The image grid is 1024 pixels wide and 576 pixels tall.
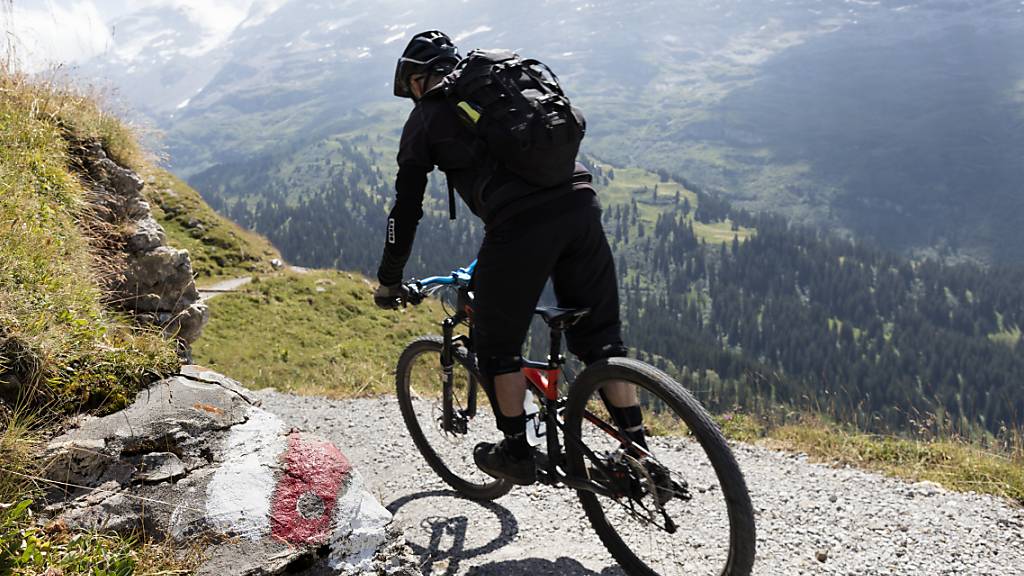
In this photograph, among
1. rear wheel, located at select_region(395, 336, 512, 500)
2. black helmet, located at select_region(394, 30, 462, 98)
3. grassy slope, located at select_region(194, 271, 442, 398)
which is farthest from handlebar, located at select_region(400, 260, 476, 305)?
grassy slope, located at select_region(194, 271, 442, 398)

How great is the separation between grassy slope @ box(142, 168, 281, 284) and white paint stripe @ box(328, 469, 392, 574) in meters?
25.6

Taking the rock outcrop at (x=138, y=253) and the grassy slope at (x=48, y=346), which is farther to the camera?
the rock outcrop at (x=138, y=253)

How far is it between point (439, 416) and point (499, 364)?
2089 millimetres

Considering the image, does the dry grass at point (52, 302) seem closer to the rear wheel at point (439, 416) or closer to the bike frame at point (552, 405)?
the rear wheel at point (439, 416)

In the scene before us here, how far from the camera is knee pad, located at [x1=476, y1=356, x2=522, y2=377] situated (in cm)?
453

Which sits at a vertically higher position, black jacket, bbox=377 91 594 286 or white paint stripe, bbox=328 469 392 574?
black jacket, bbox=377 91 594 286

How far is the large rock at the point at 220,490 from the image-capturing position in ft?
13.0

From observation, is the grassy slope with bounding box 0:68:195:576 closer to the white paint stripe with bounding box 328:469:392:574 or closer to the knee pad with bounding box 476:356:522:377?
the white paint stripe with bounding box 328:469:392:574

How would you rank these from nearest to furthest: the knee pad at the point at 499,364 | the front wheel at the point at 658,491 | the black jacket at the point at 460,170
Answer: the front wheel at the point at 658,491, the black jacket at the point at 460,170, the knee pad at the point at 499,364

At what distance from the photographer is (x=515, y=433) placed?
4777mm

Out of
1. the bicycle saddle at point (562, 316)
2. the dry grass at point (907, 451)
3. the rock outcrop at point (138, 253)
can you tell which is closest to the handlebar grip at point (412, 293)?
the bicycle saddle at point (562, 316)

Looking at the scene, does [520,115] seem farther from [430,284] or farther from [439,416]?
[439,416]

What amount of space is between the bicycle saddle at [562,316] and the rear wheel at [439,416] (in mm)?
1646

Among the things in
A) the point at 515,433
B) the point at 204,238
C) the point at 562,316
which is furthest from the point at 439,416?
the point at 204,238
